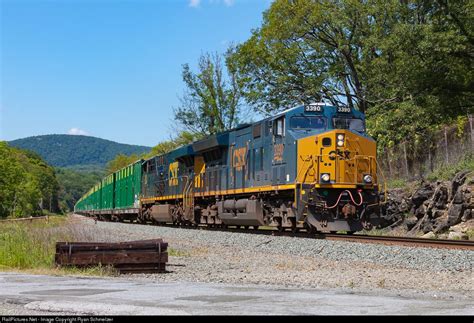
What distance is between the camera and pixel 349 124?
1938 centimetres

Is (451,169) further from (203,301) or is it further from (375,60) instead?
(203,301)

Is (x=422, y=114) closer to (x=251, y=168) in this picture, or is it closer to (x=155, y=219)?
(x=251, y=168)

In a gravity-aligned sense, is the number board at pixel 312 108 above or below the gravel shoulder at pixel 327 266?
above

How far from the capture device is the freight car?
59.8ft

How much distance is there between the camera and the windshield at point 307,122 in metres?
19.2

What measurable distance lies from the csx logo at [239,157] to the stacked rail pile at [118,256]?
11.3 m

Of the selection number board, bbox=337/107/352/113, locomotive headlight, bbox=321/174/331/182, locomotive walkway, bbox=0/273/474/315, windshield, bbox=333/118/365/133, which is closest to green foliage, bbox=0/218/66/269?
locomotive walkway, bbox=0/273/474/315

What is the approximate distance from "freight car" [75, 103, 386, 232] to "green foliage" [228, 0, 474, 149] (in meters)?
5.75

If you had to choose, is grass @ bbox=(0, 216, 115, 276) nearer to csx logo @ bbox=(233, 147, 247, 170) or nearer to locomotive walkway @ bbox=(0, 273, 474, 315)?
locomotive walkway @ bbox=(0, 273, 474, 315)

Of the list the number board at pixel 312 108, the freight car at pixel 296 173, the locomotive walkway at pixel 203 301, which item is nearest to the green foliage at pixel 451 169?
the freight car at pixel 296 173

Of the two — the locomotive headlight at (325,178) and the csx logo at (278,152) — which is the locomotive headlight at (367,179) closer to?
the locomotive headlight at (325,178)

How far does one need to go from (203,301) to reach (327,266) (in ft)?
19.4

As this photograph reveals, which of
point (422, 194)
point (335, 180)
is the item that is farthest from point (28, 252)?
point (422, 194)

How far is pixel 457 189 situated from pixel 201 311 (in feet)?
56.2
